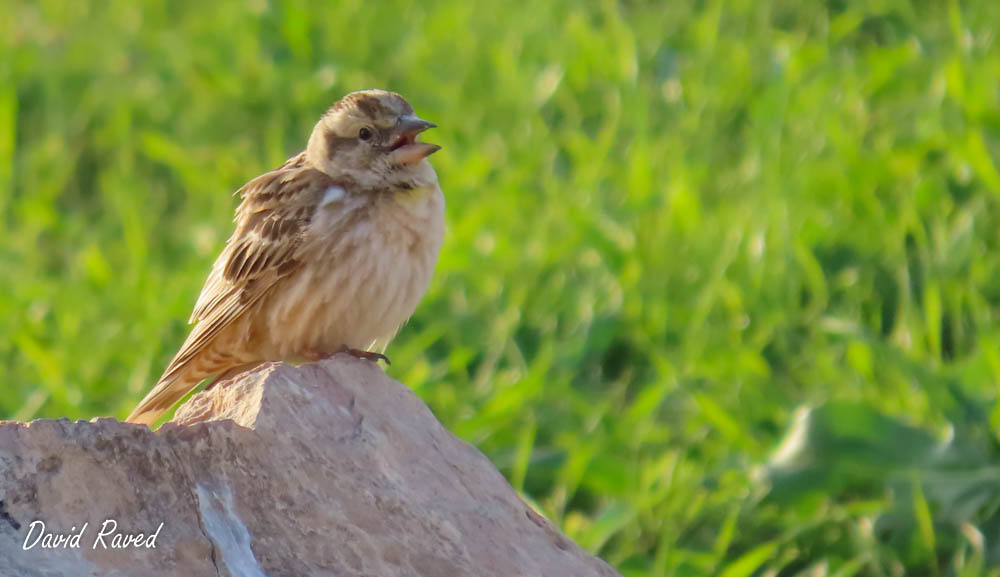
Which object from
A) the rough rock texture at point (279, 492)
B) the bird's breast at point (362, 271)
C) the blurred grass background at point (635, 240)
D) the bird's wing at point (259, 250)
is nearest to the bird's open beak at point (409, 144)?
the bird's breast at point (362, 271)

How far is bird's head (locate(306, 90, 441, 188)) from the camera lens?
442 centimetres

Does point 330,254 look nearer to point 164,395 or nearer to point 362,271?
point 362,271

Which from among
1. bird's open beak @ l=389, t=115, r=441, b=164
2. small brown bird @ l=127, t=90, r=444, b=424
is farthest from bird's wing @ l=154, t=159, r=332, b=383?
bird's open beak @ l=389, t=115, r=441, b=164

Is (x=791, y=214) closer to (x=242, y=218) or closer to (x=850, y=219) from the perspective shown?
(x=850, y=219)

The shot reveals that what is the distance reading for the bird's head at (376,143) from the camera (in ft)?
14.5

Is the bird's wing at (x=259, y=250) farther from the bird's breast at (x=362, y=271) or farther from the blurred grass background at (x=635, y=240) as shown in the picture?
the blurred grass background at (x=635, y=240)

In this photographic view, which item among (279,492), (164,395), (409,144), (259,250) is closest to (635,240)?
(409,144)

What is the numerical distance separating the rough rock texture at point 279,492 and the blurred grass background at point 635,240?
5.17ft

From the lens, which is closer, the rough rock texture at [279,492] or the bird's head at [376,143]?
the rough rock texture at [279,492]

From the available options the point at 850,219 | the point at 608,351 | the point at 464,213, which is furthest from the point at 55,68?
the point at 850,219

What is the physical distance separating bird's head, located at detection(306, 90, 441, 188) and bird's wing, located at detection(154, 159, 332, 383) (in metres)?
0.10

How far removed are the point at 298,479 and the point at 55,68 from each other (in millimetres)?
6114

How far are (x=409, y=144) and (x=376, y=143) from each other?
0.11 meters

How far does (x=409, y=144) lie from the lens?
4.45 meters
